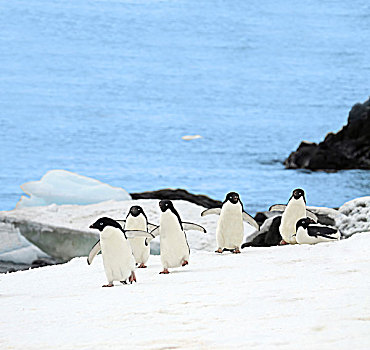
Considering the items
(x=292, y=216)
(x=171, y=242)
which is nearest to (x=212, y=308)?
(x=171, y=242)

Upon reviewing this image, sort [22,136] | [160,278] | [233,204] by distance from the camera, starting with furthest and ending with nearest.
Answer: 1. [22,136]
2. [233,204]
3. [160,278]

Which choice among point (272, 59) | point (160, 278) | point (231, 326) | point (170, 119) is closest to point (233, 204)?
point (160, 278)

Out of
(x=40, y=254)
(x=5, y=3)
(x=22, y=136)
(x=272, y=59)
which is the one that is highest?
(x=5, y=3)

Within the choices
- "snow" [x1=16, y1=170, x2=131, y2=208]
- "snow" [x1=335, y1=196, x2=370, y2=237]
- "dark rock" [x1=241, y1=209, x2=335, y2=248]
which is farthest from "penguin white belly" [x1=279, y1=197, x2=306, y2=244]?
"snow" [x1=16, y1=170, x2=131, y2=208]

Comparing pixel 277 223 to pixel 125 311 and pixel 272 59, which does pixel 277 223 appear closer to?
pixel 125 311

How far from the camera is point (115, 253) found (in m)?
2.95

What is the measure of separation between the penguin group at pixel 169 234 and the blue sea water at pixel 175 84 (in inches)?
212

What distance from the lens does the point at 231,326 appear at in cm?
188

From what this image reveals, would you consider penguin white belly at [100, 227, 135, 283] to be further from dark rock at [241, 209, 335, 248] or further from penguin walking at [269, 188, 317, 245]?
dark rock at [241, 209, 335, 248]

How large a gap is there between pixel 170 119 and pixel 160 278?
7.37 meters

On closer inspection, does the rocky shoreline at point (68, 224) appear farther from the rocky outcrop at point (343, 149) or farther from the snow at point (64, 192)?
the rocky outcrop at point (343, 149)

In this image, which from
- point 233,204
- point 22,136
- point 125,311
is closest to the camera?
point 125,311

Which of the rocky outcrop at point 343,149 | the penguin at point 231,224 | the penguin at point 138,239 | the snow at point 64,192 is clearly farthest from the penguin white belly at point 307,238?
the rocky outcrop at point 343,149

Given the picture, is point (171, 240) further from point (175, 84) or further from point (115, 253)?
point (175, 84)
